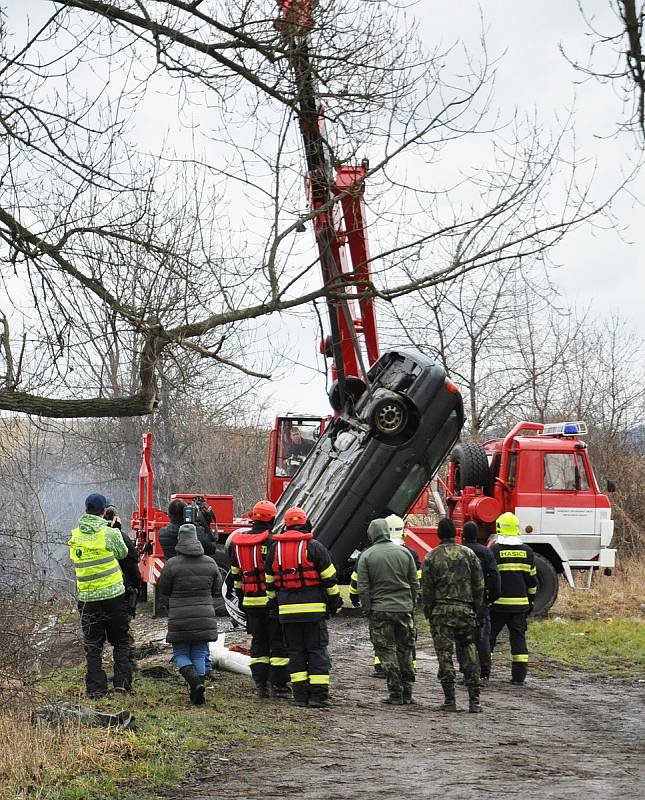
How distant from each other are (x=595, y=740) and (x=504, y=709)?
1.53 metres

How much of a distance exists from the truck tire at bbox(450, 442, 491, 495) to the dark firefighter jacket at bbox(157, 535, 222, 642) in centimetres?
818

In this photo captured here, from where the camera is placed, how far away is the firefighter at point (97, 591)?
996 centimetres

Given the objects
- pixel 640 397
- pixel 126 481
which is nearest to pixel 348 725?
pixel 640 397

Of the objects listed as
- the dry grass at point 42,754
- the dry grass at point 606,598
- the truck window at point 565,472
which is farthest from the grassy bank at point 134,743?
the dry grass at point 606,598

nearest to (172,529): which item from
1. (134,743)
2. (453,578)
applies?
(453,578)

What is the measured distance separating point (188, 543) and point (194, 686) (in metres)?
1.33

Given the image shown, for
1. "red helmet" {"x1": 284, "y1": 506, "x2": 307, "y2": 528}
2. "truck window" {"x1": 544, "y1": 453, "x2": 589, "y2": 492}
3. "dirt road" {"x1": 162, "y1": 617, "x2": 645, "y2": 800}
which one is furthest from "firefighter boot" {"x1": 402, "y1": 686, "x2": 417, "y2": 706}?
"truck window" {"x1": 544, "y1": 453, "x2": 589, "y2": 492}

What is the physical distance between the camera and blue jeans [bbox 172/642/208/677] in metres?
10.3

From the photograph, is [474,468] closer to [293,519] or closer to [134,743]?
[293,519]

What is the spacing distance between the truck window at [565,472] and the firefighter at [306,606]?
8027 millimetres

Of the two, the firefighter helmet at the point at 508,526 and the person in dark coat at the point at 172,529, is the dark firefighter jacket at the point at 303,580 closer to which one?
the person in dark coat at the point at 172,529

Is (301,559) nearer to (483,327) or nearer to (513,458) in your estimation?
(513,458)

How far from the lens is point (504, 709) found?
10852 millimetres

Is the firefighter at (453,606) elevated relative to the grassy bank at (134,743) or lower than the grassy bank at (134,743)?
elevated
